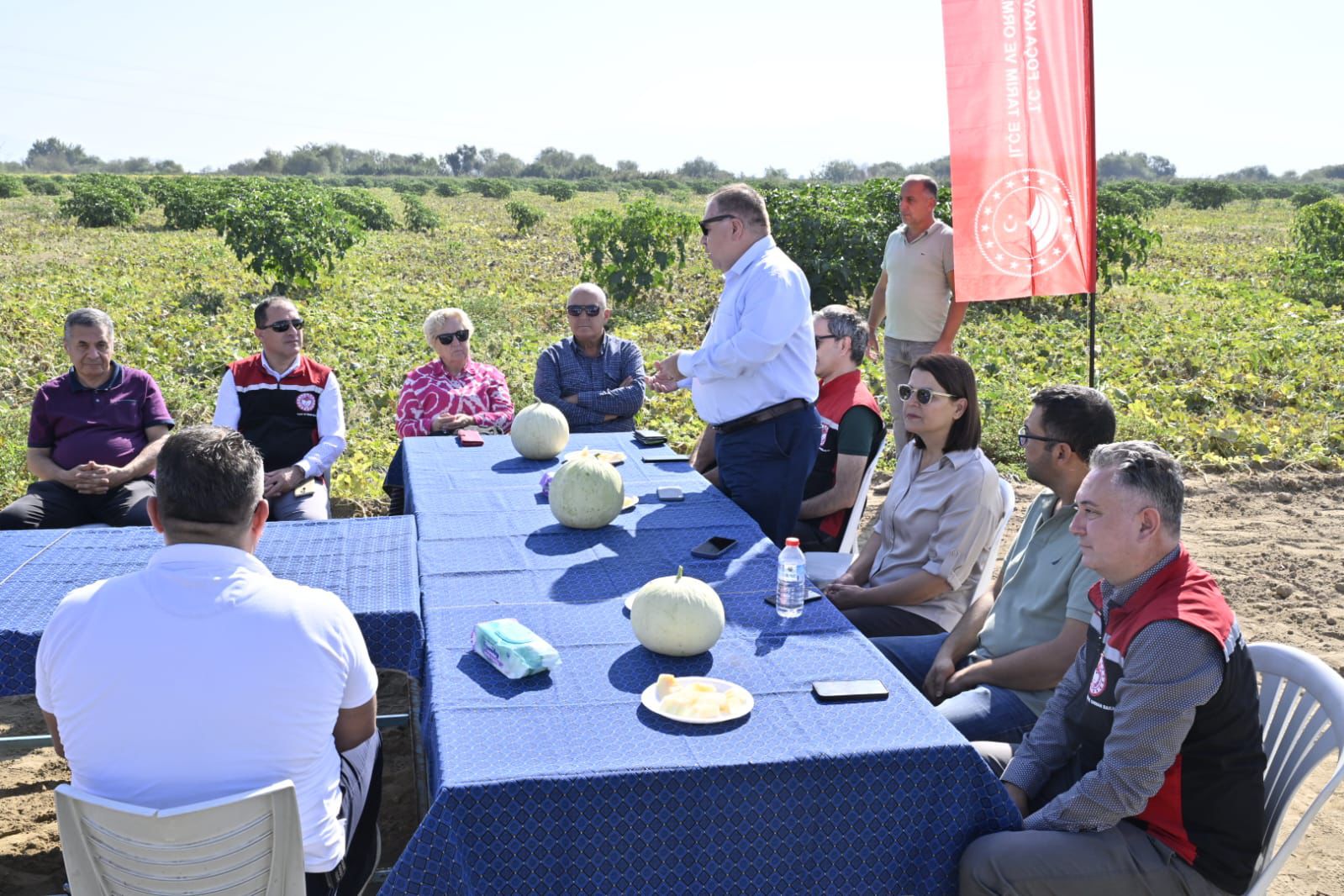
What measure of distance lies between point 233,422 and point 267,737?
3.45 meters

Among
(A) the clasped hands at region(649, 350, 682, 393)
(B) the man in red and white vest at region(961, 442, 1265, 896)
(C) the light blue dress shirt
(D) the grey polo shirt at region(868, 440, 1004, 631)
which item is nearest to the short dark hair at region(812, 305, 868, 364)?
(C) the light blue dress shirt

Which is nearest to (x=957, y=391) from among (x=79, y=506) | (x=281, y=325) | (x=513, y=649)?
(x=513, y=649)

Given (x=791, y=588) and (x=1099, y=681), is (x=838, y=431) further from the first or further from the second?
(x=1099, y=681)

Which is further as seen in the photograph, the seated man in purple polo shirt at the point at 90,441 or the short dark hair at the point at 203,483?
the seated man in purple polo shirt at the point at 90,441

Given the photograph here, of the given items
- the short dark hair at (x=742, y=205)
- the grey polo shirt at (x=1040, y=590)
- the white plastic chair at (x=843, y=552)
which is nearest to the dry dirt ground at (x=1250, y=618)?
the grey polo shirt at (x=1040, y=590)

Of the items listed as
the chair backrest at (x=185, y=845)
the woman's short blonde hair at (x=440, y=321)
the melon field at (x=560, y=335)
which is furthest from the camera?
the melon field at (x=560, y=335)

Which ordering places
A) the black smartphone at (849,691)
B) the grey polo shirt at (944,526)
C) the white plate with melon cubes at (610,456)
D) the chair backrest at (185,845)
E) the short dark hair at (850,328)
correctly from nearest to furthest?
the chair backrest at (185,845) → the black smartphone at (849,691) → the grey polo shirt at (944,526) → the white plate with melon cubes at (610,456) → the short dark hair at (850,328)

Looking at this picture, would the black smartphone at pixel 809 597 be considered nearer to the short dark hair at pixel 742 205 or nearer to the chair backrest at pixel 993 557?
the chair backrest at pixel 993 557

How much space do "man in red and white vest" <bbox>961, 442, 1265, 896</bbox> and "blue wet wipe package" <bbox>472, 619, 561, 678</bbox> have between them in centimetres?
100

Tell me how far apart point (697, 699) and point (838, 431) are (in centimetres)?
247

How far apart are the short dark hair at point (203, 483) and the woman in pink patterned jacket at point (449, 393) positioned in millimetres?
3458

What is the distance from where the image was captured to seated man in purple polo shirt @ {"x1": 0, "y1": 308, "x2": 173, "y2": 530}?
4777 millimetres

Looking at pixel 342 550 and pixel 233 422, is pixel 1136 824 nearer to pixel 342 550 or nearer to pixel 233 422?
pixel 342 550

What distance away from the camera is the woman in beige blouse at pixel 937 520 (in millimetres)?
3508
